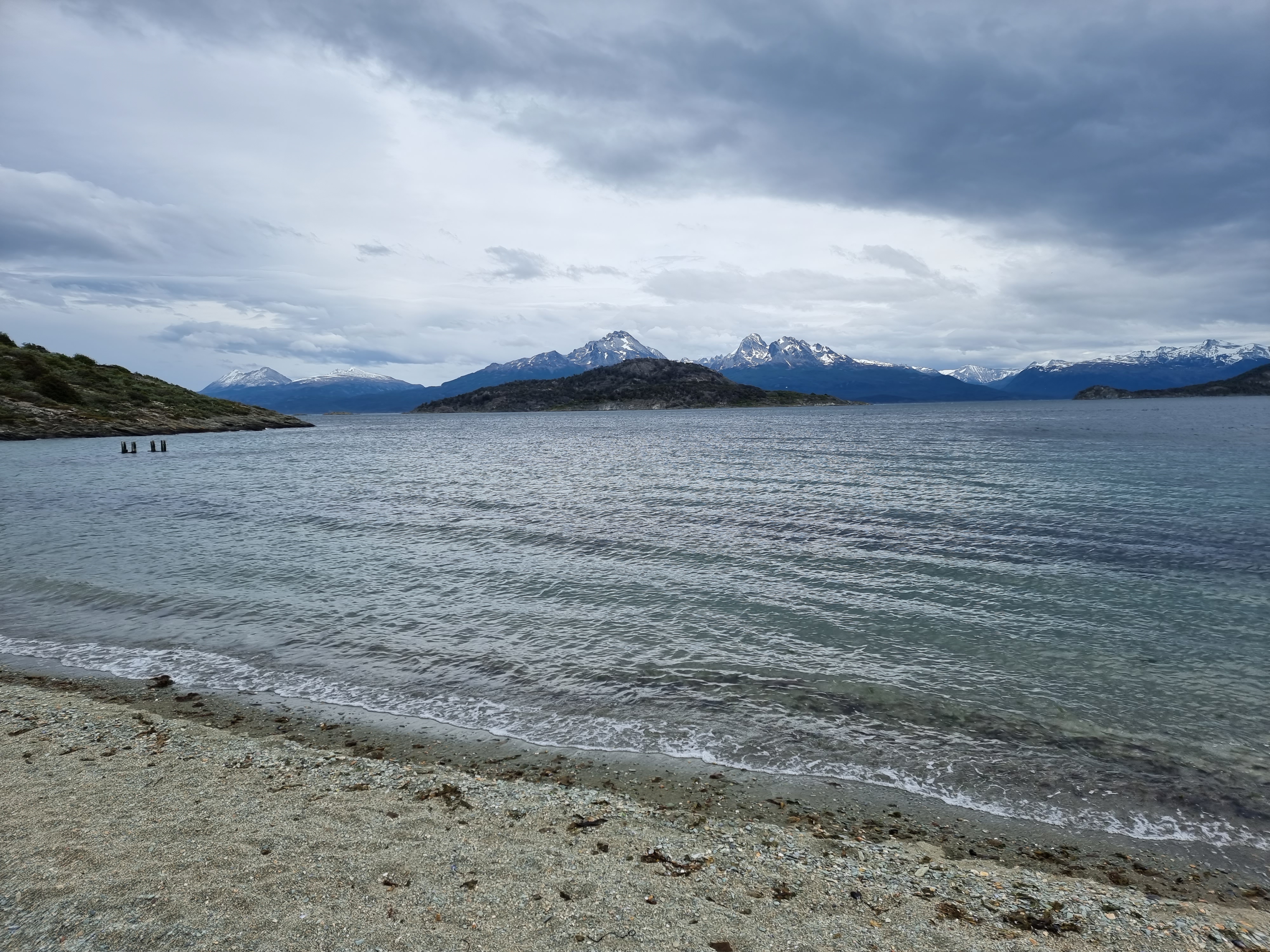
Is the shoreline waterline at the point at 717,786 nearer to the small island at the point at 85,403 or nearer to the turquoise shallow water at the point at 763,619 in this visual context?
the turquoise shallow water at the point at 763,619

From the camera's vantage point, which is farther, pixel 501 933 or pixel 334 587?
pixel 334 587

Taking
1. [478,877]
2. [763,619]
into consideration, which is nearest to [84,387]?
[763,619]

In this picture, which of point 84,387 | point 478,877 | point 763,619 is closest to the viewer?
point 478,877

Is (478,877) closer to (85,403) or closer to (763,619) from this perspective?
(763,619)

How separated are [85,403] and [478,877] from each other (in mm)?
163852

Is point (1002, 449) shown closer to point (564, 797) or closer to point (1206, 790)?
point (1206, 790)

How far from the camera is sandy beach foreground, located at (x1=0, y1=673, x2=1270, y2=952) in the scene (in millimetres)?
7277

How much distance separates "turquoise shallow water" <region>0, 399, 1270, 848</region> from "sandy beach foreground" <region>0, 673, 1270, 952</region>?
7.95 feet

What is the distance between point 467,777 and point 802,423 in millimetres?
180121

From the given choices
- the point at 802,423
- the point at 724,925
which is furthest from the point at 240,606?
the point at 802,423

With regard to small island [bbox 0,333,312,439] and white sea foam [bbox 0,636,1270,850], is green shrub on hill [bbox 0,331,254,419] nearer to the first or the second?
small island [bbox 0,333,312,439]

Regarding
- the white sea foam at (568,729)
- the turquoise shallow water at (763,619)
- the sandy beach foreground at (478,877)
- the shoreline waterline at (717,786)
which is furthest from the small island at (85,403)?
the sandy beach foreground at (478,877)

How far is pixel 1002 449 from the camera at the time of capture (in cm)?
8438

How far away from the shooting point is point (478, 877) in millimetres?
8320
